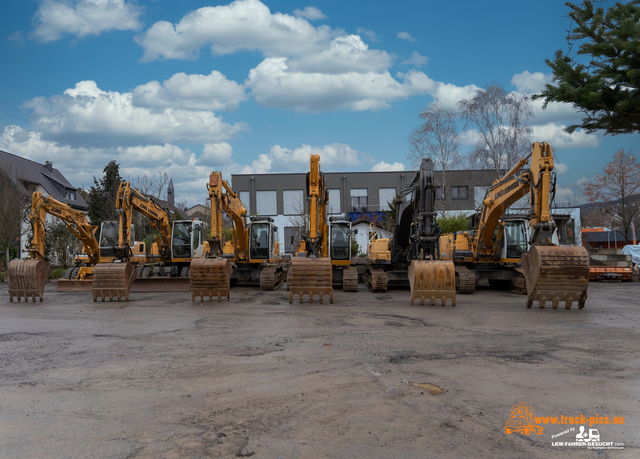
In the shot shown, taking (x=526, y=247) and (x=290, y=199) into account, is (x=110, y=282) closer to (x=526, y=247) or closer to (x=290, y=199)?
(x=526, y=247)

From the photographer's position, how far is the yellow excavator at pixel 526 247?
37.6 ft

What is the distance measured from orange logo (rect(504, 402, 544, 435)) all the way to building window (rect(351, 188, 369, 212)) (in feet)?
152

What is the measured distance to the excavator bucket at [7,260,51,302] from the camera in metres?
15.7

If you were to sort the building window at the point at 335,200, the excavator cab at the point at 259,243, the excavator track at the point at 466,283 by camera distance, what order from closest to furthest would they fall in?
the excavator track at the point at 466,283 < the excavator cab at the point at 259,243 < the building window at the point at 335,200

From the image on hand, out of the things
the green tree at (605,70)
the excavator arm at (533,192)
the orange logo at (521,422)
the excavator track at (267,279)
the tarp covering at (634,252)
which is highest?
the green tree at (605,70)

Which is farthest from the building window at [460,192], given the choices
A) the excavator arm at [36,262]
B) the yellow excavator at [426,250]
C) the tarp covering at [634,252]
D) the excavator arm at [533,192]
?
the excavator arm at [36,262]

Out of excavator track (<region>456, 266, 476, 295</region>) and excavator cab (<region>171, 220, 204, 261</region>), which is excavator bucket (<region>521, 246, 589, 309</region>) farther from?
excavator cab (<region>171, 220, 204, 261</region>)

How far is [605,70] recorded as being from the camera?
419 inches

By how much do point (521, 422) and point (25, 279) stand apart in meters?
16.0

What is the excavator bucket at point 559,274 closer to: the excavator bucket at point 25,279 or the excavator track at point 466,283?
the excavator track at point 466,283

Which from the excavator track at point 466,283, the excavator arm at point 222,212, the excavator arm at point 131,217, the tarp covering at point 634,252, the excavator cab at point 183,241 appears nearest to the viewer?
the excavator arm at point 222,212

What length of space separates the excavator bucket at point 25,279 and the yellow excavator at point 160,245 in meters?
2.74

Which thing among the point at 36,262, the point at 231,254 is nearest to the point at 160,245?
the point at 231,254

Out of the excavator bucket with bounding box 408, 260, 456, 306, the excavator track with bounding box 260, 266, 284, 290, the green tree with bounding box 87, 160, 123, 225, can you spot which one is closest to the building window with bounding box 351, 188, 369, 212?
the green tree with bounding box 87, 160, 123, 225
